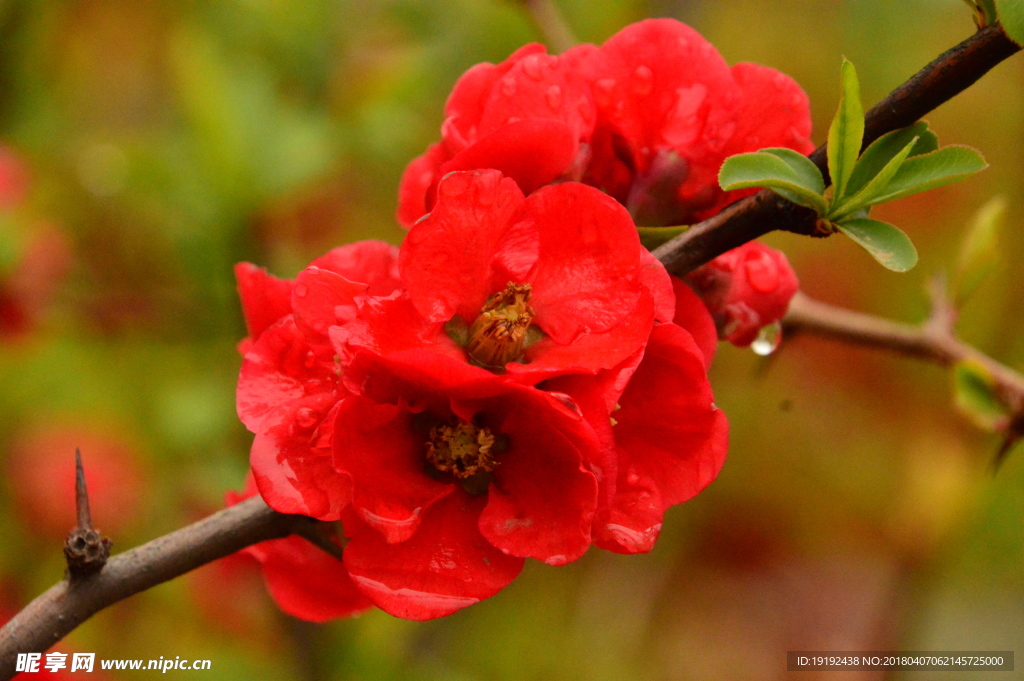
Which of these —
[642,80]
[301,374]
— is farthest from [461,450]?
[642,80]

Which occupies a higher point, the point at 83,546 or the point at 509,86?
the point at 509,86

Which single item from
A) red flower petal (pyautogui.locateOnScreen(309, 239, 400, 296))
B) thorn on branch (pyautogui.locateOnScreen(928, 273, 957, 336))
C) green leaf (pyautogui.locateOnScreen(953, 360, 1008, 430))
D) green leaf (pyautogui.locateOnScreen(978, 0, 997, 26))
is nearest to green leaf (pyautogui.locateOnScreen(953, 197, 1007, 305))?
thorn on branch (pyautogui.locateOnScreen(928, 273, 957, 336))

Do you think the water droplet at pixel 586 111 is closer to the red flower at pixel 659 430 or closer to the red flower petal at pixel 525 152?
the red flower petal at pixel 525 152

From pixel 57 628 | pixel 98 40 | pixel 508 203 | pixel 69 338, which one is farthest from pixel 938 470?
pixel 98 40

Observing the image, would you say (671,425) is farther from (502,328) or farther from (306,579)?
(306,579)

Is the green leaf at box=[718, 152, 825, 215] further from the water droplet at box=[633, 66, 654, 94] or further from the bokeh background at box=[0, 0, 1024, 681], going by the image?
the bokeh background at box=[0, 0, 1024, 681]
